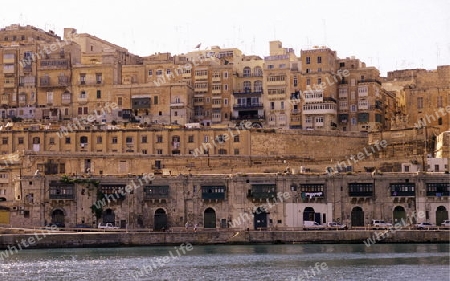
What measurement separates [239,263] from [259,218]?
1885 cm

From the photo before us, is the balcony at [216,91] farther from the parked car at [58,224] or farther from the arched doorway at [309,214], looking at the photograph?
the parked car at [58,224]

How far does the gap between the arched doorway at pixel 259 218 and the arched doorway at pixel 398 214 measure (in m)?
10.4

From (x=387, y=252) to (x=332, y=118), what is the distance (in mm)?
38661

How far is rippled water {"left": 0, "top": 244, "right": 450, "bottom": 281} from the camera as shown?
48.3 meters

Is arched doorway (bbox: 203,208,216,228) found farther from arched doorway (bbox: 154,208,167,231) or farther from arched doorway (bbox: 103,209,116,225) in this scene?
arched doorway (bbox: 103,209,116,225)

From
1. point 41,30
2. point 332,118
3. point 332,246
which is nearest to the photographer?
point 332,246

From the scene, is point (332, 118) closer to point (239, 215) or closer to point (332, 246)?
point (239, 215)

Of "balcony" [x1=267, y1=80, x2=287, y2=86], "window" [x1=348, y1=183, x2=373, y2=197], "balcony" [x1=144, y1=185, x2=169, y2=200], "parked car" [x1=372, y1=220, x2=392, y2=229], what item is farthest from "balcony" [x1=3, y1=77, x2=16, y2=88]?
"parked car" [x1=372, y1=220, x2=392, y2=229]

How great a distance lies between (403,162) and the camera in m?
80.2

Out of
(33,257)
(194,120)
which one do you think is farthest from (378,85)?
(33,257)

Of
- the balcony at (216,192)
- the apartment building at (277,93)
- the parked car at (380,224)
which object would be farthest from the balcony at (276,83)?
the parked car at (380,224)

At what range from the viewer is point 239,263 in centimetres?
5409

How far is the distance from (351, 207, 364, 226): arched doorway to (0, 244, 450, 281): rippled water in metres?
7.36

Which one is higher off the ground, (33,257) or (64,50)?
(64,50)
